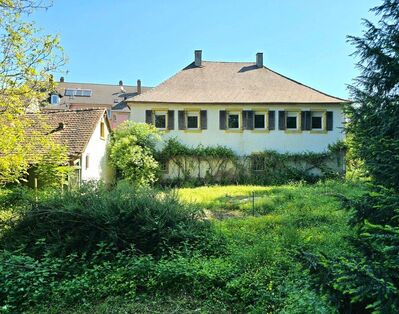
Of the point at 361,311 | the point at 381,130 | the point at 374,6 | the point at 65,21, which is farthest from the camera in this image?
Answer: the point at 65,21

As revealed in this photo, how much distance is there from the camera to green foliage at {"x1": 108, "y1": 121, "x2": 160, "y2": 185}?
18.2 meters

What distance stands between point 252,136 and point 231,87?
3820 millimetres

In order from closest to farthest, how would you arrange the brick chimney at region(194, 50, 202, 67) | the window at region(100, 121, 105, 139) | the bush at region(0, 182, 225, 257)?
1. the bush at region(0, 182, 225, 257)
2. the window at region(100, 121, 105, 139)
3. the brick chimney at region(194, 50, 202, 67)

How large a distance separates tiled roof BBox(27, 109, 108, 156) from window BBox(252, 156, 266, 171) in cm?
935

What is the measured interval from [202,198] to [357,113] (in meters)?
9.16

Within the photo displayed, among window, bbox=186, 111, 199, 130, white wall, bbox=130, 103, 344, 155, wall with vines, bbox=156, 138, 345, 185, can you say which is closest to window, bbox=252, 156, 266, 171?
wall with vines, bbox=156, 138, 345, 185

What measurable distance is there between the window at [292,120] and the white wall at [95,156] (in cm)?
1134

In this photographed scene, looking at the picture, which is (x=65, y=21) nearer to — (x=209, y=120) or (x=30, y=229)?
(x=30, y=229)

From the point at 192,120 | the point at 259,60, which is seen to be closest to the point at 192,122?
the point at 192,120

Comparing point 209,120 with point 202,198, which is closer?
point 202,198

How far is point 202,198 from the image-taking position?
13547 millimetres

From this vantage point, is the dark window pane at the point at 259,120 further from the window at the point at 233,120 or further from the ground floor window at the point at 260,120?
the window at the point at 233,120

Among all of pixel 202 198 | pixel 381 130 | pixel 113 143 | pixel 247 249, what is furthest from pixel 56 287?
pixel 113 143

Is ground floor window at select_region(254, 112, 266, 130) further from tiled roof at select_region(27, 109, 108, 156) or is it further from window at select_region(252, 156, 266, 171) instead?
tiled roof at select_region(27, 109, 108, 156)
